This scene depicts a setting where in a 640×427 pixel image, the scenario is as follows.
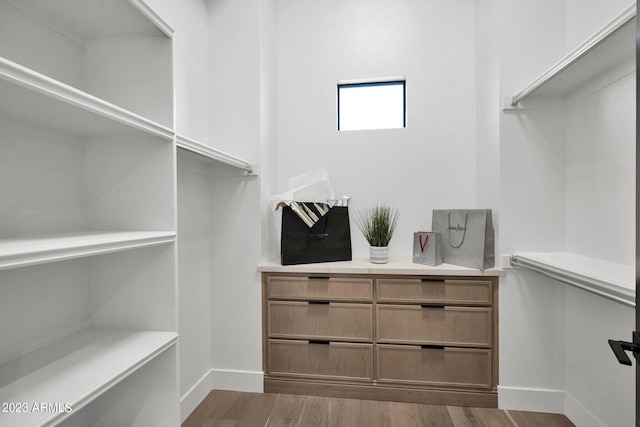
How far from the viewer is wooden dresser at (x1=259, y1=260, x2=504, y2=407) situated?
191 cm

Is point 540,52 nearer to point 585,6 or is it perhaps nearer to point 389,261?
point 585,6

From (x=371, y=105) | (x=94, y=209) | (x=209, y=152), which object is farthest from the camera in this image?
(x=371, y=105)

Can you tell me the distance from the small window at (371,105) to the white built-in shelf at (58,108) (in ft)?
5.39

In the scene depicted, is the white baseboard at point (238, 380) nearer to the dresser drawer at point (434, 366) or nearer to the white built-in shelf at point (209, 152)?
the dresser drawer at point (434, 366)

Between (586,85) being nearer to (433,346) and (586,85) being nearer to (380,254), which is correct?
(380,254)

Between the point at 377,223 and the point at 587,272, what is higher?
the point at 377,223

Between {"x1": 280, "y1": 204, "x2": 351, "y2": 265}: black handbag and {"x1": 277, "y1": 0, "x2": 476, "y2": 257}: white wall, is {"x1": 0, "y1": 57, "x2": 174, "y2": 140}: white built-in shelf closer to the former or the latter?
{"x1": 280, "y1": 204, "x2": 351, "y2": 265}: black handbag

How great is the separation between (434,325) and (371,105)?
166 centimetres

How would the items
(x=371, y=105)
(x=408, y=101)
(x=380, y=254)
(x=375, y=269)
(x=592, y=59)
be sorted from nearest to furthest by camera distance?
(x=592, y=59)
(x=375, y=269)
(x=380, y=254)
(x=408, y=101)
(x=371, y=105)

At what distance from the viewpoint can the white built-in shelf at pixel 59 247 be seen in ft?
2.17

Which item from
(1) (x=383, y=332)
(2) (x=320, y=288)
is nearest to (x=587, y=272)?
(1) (x=383, y=332)

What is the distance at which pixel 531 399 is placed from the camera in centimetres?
188

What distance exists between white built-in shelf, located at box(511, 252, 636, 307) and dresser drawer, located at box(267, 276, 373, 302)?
882 millimetres

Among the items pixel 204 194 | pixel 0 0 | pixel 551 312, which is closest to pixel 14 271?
pixel 0 0
